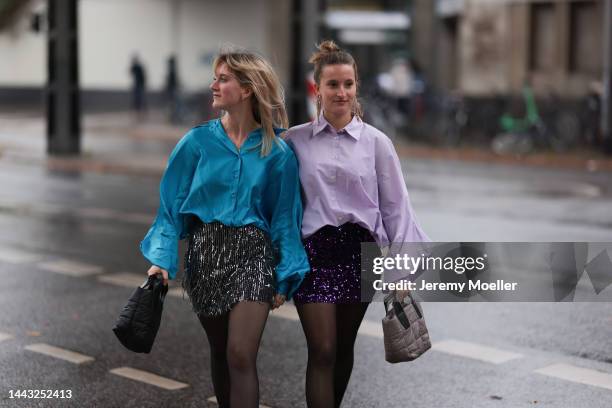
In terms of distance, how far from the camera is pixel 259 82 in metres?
4.70

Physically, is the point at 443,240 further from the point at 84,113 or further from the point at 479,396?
the point at 84,113

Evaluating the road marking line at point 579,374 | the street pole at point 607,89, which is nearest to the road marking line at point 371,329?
the road marking line at point 579,374

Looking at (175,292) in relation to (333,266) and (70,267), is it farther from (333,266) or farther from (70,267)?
(333,266)

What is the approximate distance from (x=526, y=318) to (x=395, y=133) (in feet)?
61.8

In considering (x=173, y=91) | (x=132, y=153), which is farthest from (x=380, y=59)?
(x=132, y=153)

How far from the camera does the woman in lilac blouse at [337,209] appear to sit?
4.70 m

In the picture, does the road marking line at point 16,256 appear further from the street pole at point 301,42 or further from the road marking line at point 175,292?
the street pole at point 301,42

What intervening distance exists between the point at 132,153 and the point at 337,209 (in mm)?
18822

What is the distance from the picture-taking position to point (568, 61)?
91.6 ft

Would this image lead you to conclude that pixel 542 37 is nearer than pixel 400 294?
No

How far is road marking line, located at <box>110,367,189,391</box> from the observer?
618 centimetres

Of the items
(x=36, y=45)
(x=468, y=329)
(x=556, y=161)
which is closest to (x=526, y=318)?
(x=468, y=329)

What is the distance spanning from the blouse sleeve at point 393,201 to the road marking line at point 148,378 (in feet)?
6.12

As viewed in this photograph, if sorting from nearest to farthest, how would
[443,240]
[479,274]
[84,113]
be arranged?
[479,274]
[443,240]
[84,113]
